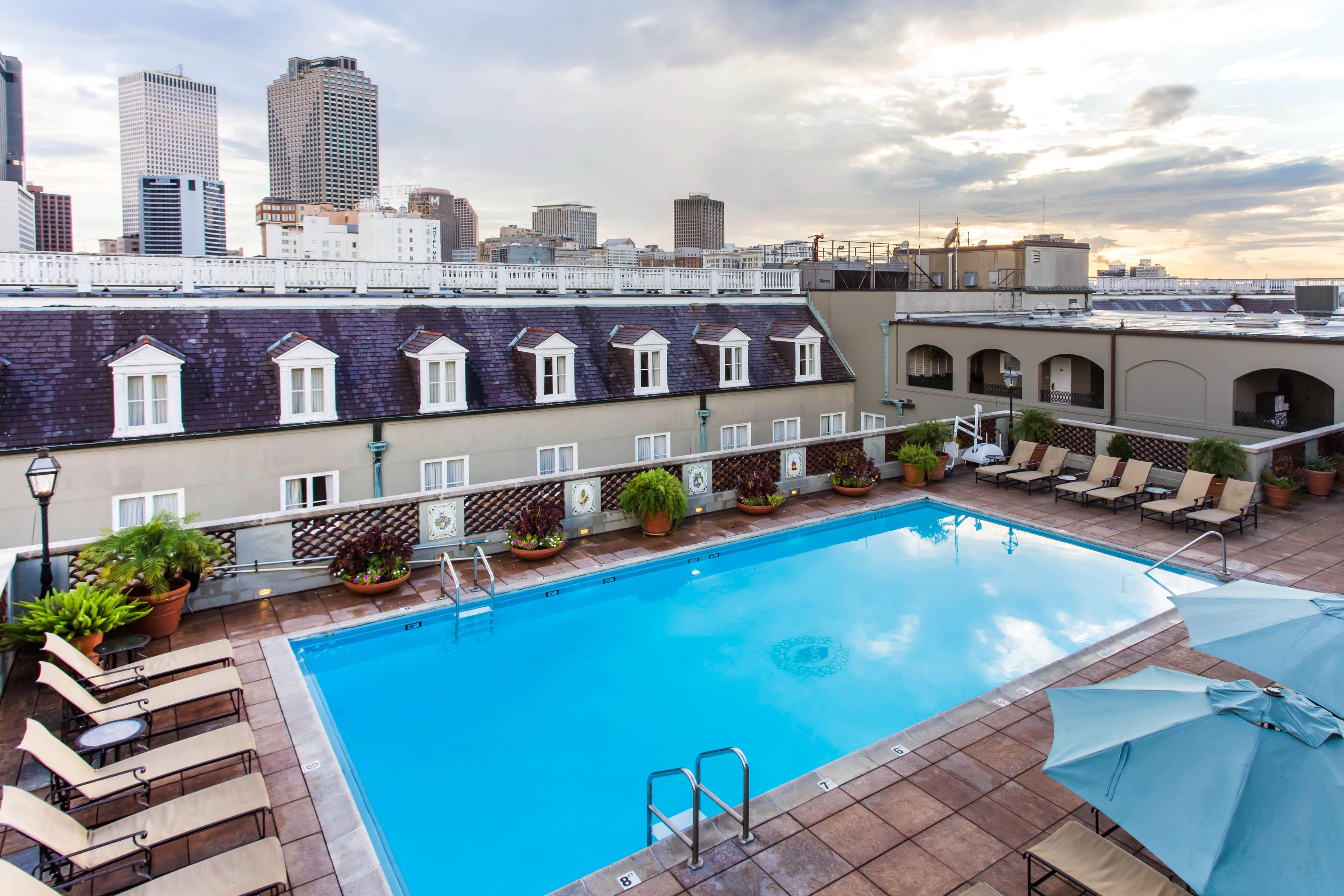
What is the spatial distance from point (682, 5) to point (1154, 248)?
25.1 m

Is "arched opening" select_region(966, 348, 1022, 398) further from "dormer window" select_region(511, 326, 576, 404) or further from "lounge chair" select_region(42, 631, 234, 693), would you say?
"lounge chair" select_region(42, 631, 234, 693)

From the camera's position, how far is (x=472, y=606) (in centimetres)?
1199

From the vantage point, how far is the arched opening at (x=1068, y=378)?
78.6ft

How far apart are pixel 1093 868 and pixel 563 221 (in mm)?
187409

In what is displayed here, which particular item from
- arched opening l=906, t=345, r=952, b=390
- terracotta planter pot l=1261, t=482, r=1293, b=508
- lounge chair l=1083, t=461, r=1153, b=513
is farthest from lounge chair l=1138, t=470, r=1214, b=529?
arched opening l=906, t=345, r=952, b=390

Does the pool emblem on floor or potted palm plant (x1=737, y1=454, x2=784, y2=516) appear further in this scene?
potted palm plant (x1=737, y1=454, x2=784, y2=516)

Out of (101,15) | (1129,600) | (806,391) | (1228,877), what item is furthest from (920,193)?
(101,15)

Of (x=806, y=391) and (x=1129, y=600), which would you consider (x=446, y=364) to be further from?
(x=1129, y=600)

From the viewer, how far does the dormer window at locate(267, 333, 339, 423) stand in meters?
17.2

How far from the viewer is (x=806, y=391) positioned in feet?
82.7

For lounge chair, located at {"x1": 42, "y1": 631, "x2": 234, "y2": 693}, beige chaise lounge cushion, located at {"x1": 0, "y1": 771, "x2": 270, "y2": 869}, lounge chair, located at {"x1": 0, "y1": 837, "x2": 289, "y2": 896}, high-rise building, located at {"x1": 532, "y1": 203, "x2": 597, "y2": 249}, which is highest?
high-rise building, located at {"x1": 532, "y1": 203, "x2": 597, "y2": 249}

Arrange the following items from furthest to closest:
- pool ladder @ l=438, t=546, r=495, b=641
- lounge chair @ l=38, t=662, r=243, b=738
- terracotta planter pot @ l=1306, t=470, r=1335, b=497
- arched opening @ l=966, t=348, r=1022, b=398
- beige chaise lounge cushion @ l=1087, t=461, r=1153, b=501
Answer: arched opening @ l=966, t=348, r=1022, b=398 < terracotta planter pot @ l=1306, t=470, r=1335, b=497 < beige chaise lounge cushion @ l=1087, t=461, r=1153, b=501 < pool ladder @ l=438, t=546, r=495, b=641 < lounge chair @ l=38, t=662, r=243, b=738

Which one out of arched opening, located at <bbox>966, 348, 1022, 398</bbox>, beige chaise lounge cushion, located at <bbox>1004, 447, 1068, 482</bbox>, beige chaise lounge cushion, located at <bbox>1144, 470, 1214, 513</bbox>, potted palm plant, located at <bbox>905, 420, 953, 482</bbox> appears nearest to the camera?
beige chaise lounge cushion, located at <bbox>1144, 470, 1214, 513</bbox>

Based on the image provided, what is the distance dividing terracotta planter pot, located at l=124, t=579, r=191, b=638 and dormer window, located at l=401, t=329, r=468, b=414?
8540 millimetres
